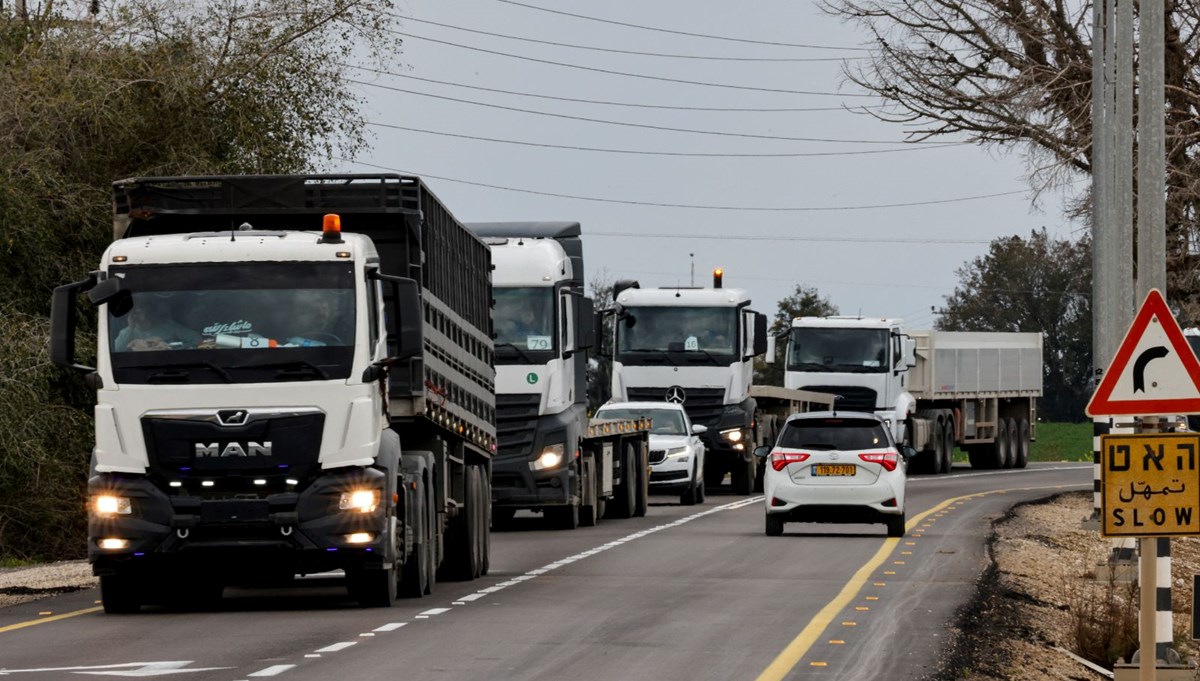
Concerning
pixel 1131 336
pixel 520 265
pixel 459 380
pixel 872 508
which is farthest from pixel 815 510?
pixel 1131 336

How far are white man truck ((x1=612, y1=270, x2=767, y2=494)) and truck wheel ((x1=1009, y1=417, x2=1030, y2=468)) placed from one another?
23417mm

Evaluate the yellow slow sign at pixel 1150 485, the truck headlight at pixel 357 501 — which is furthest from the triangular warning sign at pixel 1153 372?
the truck headlight at pixel 357 501

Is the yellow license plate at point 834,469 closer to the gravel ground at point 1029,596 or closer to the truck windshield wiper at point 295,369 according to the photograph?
the gravel ground at point 1029,596

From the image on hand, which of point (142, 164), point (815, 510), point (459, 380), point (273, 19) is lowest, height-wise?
point (815, 510)

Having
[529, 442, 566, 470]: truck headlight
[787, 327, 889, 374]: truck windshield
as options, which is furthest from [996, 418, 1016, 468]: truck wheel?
[529, 442, 566, 470]: truck headlight

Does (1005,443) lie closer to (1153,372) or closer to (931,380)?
(931,380)

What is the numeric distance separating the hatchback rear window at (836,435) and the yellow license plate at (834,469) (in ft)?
0.83

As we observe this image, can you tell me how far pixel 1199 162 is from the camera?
3859 cm

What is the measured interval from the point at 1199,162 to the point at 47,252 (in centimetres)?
1897

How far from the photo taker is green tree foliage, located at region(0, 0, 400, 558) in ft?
98.8

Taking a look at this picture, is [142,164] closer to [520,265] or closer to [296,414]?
[520,265]

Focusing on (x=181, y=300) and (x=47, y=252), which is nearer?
(x=181, y=300)

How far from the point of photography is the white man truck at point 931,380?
49625 millimetres

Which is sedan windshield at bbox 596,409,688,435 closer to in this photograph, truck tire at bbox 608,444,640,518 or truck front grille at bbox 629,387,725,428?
truck front grille at bbox 629,387,725,428
